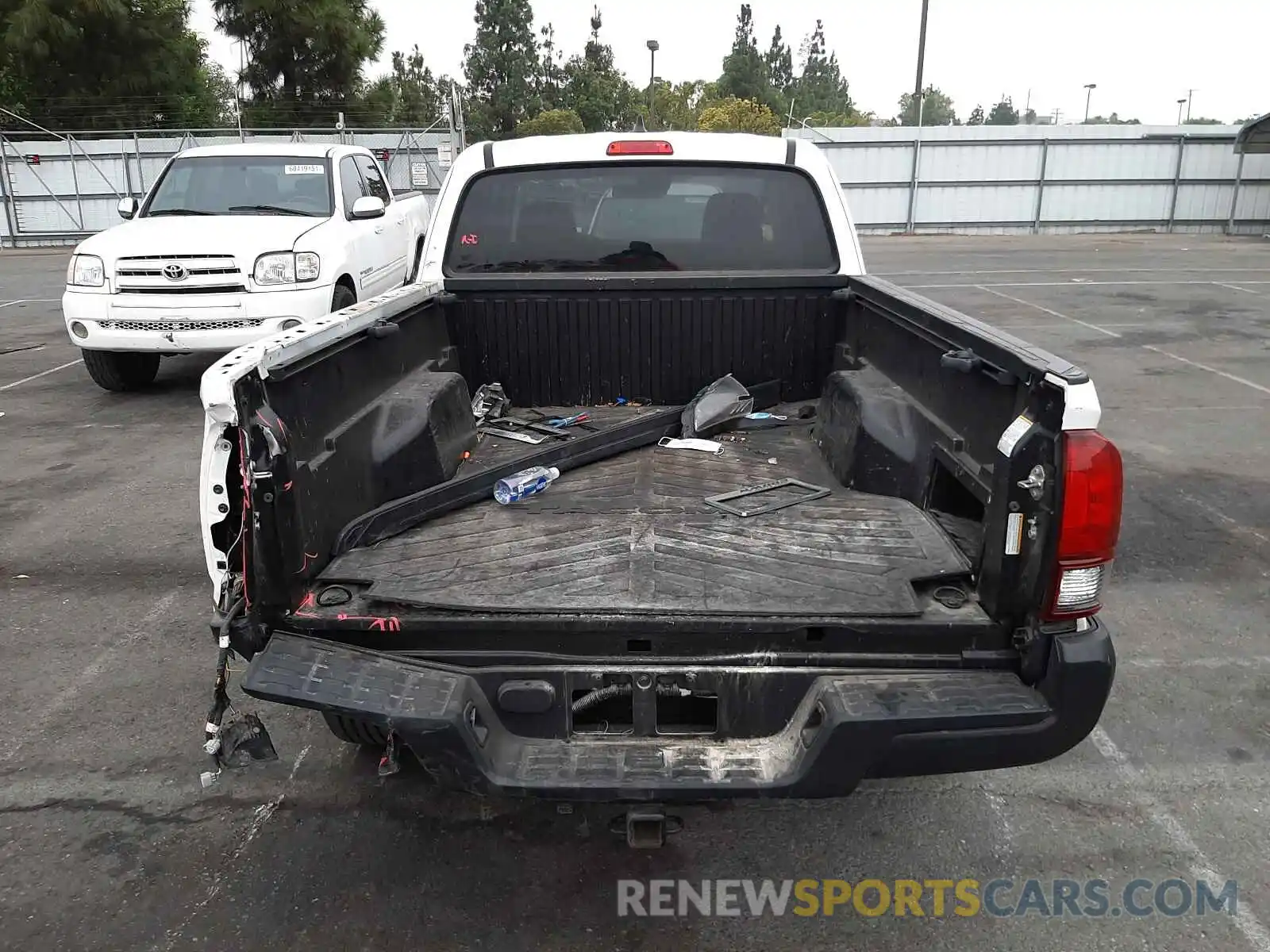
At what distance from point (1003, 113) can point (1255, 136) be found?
82.4 metres

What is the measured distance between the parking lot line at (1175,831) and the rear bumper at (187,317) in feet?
21.7

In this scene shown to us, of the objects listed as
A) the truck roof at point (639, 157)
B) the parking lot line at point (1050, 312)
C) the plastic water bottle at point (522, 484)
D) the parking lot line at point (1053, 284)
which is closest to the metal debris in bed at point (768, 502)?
the plastic water bottle at point (522, 484)

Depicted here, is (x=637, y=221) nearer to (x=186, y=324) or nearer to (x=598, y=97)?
(x=186, y=324)

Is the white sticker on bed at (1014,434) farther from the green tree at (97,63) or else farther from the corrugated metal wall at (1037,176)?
the green tree at (97,63)

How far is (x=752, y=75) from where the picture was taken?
77.8 m

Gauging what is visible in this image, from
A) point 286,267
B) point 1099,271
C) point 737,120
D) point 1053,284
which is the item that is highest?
point 737,120

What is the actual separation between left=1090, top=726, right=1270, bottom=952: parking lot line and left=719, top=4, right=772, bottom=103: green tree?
7747cm

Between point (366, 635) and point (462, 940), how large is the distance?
34.9 inches

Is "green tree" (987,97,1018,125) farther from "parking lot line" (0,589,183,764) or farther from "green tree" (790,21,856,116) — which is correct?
"parking lot line" (0,589,183,764)

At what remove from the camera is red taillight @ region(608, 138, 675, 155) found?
4.43 m

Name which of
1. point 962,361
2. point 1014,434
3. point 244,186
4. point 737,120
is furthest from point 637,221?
point 737,120

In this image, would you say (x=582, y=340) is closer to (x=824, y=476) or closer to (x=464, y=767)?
(x=824, y=476)

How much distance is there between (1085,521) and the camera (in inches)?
90.8

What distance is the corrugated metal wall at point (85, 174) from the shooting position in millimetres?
22859
